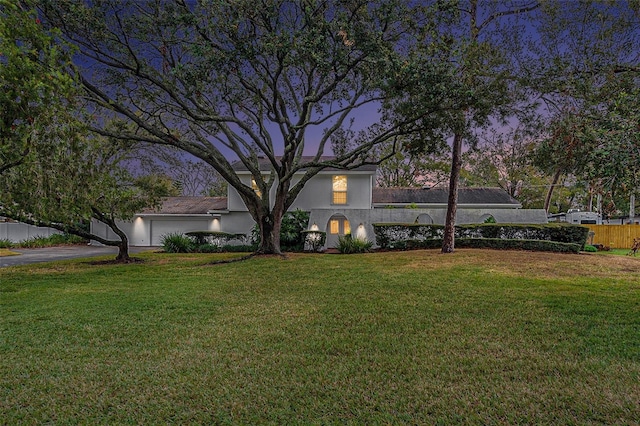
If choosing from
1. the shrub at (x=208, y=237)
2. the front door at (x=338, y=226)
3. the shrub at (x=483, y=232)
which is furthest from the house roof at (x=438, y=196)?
the shrub at (x=208, y=237)

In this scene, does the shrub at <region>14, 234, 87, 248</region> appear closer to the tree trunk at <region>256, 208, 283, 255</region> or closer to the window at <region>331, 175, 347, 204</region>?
the tree trunk at <region>256, 208, 283, 255</region>

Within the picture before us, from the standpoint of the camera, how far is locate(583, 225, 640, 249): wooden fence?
21.8 metres

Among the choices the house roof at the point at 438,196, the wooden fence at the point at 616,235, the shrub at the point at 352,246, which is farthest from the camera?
the house roof at the point at 438,196

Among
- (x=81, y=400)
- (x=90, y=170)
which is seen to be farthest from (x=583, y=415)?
(x=90, y=170)

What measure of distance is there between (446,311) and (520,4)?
11980 mm

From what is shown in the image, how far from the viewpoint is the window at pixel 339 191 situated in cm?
2123

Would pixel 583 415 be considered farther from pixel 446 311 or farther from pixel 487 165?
pixel 487 165

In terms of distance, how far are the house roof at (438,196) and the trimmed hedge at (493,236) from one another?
245 inches

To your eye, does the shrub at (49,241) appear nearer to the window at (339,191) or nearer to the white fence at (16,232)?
the white fence at (16,232)

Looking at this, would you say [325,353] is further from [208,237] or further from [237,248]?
[208,237]

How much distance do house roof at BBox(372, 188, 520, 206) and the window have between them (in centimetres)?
360

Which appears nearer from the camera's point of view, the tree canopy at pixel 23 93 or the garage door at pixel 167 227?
the tree canopy at pixel 23 93

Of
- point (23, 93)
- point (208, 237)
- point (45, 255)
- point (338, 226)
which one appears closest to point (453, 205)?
point (338, 226)

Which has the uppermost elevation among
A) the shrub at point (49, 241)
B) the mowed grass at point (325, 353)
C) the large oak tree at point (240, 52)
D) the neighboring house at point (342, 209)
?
the large oak tree at point (240, 52)
